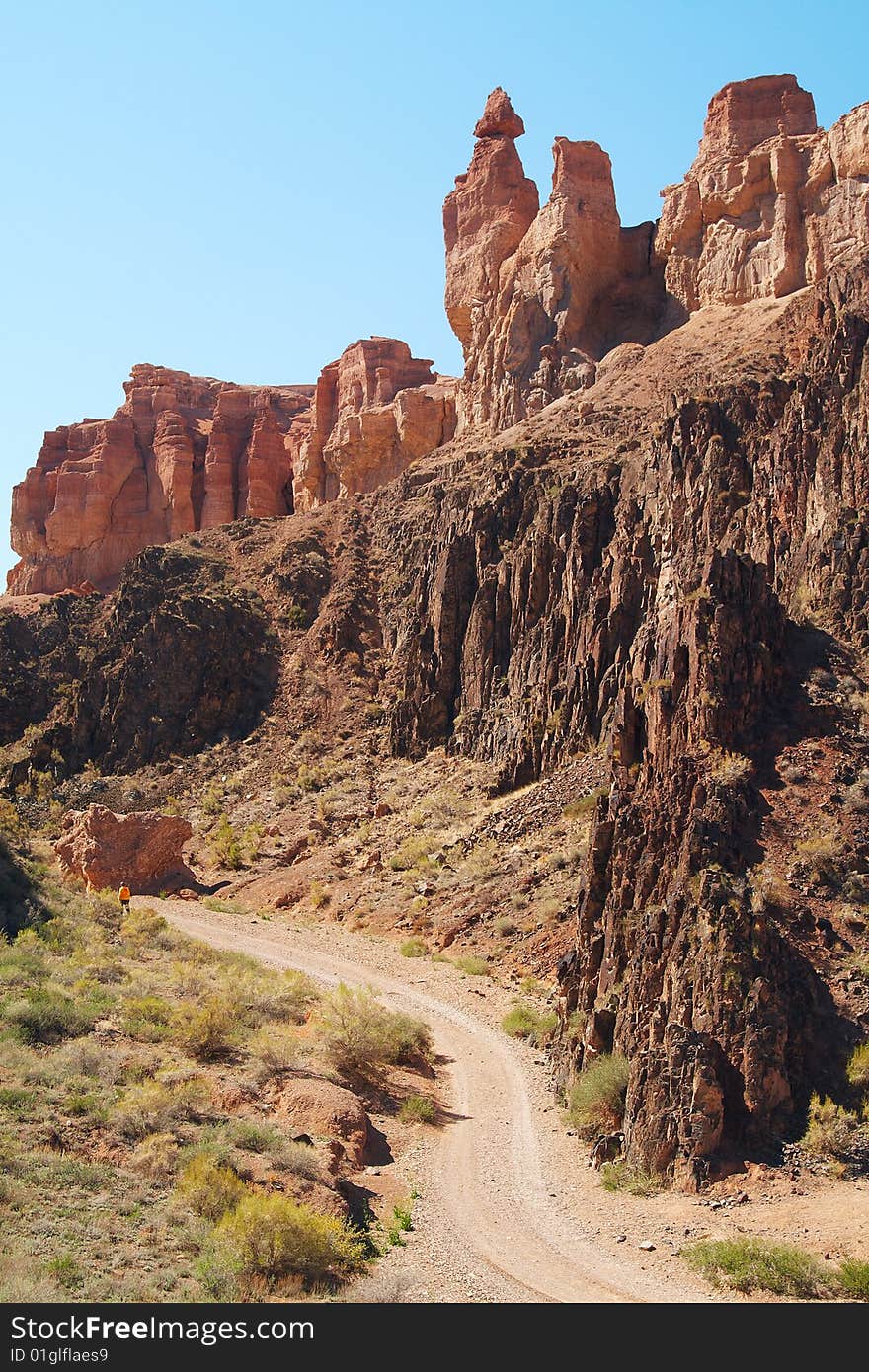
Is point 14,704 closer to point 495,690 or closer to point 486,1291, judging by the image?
point 495,690

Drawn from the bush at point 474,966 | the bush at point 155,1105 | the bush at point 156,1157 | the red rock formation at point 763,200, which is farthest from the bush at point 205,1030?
the red rock formation at point 763,200

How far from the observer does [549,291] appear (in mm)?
70188

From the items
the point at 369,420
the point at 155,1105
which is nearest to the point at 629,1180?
the point at 155,1105

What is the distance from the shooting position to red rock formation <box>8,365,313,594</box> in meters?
90.6

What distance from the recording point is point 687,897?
18.6 m

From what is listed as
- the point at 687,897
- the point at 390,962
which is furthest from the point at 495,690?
the point at 687,897

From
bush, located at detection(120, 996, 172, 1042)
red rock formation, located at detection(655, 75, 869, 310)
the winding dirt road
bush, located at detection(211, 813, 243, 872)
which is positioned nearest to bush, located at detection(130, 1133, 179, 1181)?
the winding dirt road

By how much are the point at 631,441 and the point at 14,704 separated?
37.1 metres

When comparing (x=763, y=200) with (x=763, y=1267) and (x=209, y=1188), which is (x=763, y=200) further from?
(x=209, y=1188)

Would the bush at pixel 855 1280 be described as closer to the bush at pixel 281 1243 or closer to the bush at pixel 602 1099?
the bush at pixel 281 1243

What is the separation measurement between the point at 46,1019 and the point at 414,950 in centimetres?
1621

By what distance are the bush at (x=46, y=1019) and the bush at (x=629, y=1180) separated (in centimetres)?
863

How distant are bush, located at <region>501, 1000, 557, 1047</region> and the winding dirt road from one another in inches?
10.7
